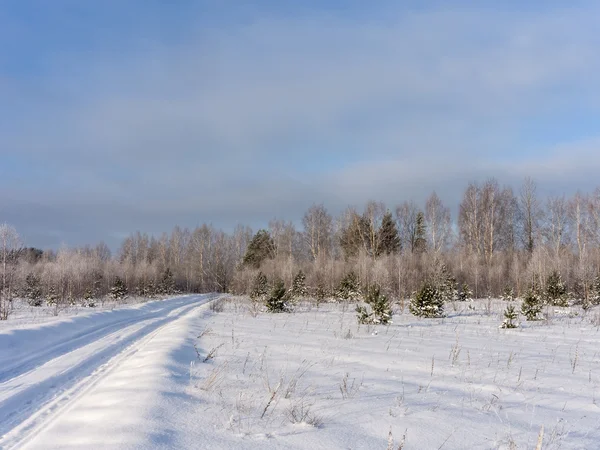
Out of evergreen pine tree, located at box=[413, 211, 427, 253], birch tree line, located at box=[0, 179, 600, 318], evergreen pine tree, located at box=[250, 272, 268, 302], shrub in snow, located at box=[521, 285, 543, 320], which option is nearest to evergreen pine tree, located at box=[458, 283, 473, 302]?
birch tree line, located at box=[0, 179, 600, 318]

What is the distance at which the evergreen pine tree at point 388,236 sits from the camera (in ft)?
142

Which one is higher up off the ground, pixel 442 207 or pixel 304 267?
pixel 442 207

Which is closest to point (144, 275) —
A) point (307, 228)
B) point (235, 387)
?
point (307, 228)

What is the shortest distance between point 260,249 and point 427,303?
40.8 meters

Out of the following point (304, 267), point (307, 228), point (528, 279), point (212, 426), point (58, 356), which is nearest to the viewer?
point (212, 426)

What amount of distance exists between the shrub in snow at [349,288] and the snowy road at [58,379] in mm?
22471

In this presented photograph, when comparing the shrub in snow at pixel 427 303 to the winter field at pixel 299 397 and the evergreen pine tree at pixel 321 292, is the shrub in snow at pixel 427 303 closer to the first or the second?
the winter field at pixel 299 397

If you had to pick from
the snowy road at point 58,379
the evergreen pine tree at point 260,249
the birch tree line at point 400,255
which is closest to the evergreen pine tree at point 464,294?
the birch tree line at point 400,255

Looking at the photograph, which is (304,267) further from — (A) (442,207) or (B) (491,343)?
(B) (491,343)

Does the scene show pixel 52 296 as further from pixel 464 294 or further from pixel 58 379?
pixel 464 294

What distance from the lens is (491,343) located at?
1018 centimetres

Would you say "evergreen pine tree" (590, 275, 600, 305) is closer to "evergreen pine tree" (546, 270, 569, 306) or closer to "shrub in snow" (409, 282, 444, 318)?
"evergreen pine tree" (546, 270, 569, 306)

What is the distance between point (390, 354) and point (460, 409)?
3.60 metres

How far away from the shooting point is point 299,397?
4.53m
